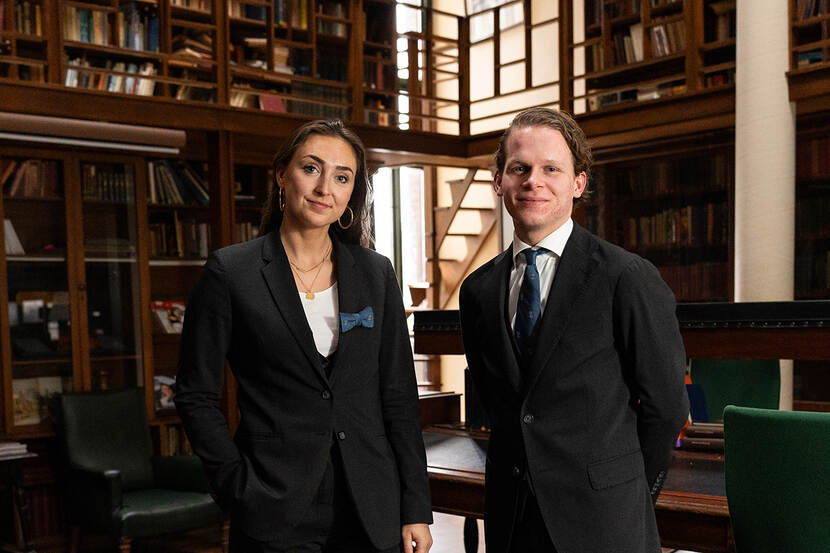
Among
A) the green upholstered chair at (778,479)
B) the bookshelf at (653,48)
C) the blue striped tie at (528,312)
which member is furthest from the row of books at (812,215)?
the blue striped tie at (528,312)

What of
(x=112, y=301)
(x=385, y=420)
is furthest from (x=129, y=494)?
(x=385, y=420)

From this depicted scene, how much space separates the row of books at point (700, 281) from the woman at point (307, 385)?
507 cm

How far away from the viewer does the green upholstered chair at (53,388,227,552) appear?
4.52 m

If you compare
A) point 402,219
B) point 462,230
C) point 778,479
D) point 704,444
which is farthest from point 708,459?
point 402,219

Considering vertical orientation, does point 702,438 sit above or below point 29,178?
below

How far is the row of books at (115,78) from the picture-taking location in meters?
5.48

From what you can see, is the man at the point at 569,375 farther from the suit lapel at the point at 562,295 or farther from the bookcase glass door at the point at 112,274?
the bookcase glass door at the point at 112,274

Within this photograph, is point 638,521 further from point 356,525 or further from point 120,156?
point 120,156

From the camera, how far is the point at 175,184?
595cm

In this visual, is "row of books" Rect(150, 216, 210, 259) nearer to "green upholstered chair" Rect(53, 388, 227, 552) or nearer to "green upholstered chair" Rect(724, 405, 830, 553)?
"green upholstered chair" Rect(53, 388, 227, 552)

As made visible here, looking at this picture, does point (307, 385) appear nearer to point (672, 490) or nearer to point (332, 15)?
point (672, 490)

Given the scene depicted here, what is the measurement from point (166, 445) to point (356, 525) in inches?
174

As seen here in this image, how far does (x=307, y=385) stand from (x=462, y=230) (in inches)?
297

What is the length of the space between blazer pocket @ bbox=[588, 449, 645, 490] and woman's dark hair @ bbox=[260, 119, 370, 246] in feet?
2.20
